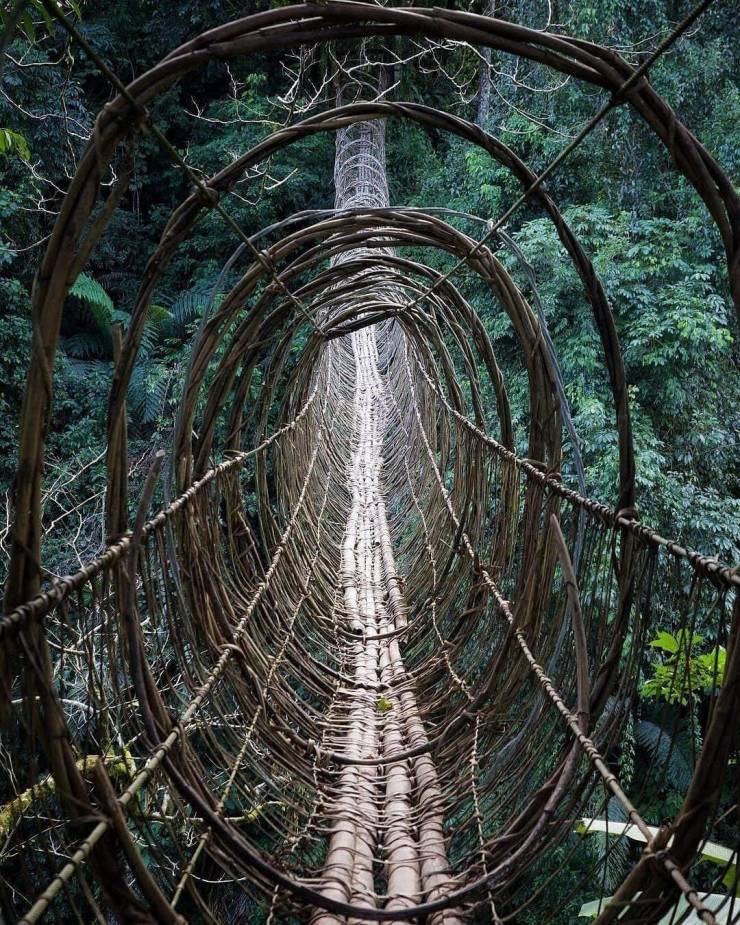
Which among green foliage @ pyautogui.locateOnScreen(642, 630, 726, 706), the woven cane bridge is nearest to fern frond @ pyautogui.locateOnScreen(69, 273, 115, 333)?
the woven cane bridge

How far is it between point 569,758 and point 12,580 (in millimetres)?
506

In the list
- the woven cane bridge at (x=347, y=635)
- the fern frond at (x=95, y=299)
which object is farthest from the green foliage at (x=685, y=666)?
the fern frond at (x=95, y=299)

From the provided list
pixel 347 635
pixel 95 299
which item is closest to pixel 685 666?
pixel 347 635

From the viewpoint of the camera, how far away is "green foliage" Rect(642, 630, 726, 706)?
23.6 inches

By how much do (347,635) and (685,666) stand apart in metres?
1.03

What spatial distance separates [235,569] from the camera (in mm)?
1260

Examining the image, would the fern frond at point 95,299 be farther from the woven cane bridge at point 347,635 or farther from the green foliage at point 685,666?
the green foliage at point 685,666

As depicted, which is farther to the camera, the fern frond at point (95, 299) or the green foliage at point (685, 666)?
the fern frond at point (95, 299)

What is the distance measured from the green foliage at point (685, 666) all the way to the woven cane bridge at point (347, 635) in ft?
0.13

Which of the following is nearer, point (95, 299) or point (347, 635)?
point (347, 635)

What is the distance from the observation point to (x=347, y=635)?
5.28ft

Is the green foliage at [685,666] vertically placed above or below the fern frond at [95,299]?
below

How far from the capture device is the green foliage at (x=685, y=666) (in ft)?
1.97

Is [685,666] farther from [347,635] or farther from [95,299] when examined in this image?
[95,299]
